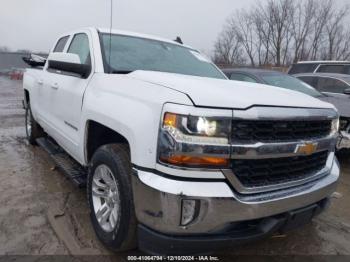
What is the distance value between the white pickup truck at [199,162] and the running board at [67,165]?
553 millimetres

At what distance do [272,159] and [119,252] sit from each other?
54.1 inches

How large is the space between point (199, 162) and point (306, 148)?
2.89 feet

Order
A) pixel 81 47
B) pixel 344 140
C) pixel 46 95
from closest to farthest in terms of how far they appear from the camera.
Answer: pixel 81 47 < pixel 46 95 < pixel 344 140

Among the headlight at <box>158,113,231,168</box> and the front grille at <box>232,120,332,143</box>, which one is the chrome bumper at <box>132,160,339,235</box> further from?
the front grille at <box>232,120,332,143</box>

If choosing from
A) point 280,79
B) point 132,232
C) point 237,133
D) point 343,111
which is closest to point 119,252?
point 132,232

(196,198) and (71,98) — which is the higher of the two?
(71,98)

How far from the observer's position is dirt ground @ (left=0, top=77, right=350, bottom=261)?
9.86ft

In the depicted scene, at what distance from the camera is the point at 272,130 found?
7.87 feet

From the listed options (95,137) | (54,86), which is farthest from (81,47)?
(95,137)

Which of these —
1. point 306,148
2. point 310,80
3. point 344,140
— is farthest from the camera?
point 310,80

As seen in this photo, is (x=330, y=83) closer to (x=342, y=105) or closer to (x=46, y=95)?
(x=342, y=105)

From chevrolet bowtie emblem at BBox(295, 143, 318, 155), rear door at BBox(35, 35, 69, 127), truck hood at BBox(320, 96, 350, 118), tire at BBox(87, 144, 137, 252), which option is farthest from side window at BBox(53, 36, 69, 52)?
truck hood at BBox(320, 96, 350, 118)

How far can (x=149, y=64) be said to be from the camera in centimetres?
375

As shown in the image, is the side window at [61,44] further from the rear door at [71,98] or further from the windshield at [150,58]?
the windshield at [150,58]
